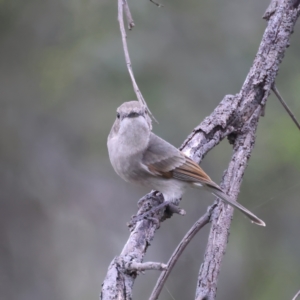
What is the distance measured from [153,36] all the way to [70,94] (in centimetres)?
127

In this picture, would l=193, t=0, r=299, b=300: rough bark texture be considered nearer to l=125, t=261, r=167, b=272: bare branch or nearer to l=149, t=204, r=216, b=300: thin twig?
l=149, t=204, r=216, b=300: thin twig

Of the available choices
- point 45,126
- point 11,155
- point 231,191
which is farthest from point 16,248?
point 231,191

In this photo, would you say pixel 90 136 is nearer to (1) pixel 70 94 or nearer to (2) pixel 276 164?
(1) pixel 70 94

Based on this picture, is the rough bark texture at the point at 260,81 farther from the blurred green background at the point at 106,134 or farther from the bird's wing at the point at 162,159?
the blurred green background at the point at 106,134

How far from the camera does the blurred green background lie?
227 inches

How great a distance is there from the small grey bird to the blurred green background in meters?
1.63

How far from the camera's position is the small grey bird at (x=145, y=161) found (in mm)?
3623

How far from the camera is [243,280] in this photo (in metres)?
6.38

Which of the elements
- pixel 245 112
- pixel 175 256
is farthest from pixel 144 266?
pixel 245 112

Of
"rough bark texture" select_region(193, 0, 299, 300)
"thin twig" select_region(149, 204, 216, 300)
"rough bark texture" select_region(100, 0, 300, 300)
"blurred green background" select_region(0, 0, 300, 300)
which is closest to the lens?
"thin twig" select_region(149, 204, 216, 300)

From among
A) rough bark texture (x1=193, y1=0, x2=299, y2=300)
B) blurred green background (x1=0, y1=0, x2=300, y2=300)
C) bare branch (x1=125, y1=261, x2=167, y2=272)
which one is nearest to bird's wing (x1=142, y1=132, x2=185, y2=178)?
rough bark texture (x1=193, y1=0, x2=299, y2=300)

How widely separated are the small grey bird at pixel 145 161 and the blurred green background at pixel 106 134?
163 cm

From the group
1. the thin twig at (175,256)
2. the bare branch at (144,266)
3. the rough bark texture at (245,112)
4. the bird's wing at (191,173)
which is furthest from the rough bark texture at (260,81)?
the bare branch at (144,266)

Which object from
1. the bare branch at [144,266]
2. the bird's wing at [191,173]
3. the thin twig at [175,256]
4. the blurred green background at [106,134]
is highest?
the blurred green background at [106,134]
